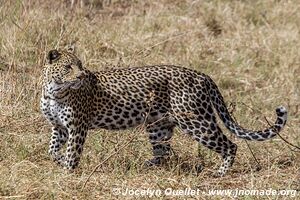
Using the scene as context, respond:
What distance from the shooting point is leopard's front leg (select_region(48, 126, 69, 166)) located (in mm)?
7449

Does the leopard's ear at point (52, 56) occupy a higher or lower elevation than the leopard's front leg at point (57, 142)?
higher

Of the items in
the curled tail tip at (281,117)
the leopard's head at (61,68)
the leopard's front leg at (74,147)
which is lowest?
the leopard's front leg at (74,147)

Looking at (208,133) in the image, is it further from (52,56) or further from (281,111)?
(52,56)

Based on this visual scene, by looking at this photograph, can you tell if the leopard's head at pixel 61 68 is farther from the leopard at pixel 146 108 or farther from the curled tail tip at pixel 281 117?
the curled tail tip at pixel 281 117

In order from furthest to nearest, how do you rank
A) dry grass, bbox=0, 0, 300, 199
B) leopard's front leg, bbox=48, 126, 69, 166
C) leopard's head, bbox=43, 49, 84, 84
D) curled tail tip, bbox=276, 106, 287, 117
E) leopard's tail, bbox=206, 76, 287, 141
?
leopard's tail, bbox=206, 76, 287, 141
curled tail tip, bbox=276, 106, 287, 117
leopard's front leg, bbox=48, 126, 69, 166
leopard's head, bbox=43, 49, 84, 84
dry grass, bbox=0, 0, 300, 199

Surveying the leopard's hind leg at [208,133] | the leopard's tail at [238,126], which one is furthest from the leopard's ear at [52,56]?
the leopard's tail at [238,126]

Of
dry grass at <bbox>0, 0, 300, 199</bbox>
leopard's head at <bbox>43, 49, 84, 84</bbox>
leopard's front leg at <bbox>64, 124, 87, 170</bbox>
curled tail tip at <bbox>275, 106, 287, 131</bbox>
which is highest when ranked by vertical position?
leopard's head at <bbox>43, 49, 84, 84</bbox>

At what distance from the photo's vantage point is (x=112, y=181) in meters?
6.92

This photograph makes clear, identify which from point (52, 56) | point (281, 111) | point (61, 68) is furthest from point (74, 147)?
point (281, 111)

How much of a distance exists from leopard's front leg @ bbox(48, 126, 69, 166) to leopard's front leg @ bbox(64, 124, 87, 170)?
0.17 meters

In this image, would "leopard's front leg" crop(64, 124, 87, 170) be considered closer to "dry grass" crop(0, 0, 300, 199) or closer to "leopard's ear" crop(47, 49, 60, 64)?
"dry grass" crop(0, 0, 300, 199)

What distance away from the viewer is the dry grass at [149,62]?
7031mm

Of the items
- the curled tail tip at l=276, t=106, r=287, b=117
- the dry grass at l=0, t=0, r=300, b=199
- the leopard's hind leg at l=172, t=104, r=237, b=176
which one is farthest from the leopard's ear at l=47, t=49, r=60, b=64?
the curled tail tip at l=276, t=106, r=287, b=117

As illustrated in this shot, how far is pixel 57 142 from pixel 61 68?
0.68 meters
